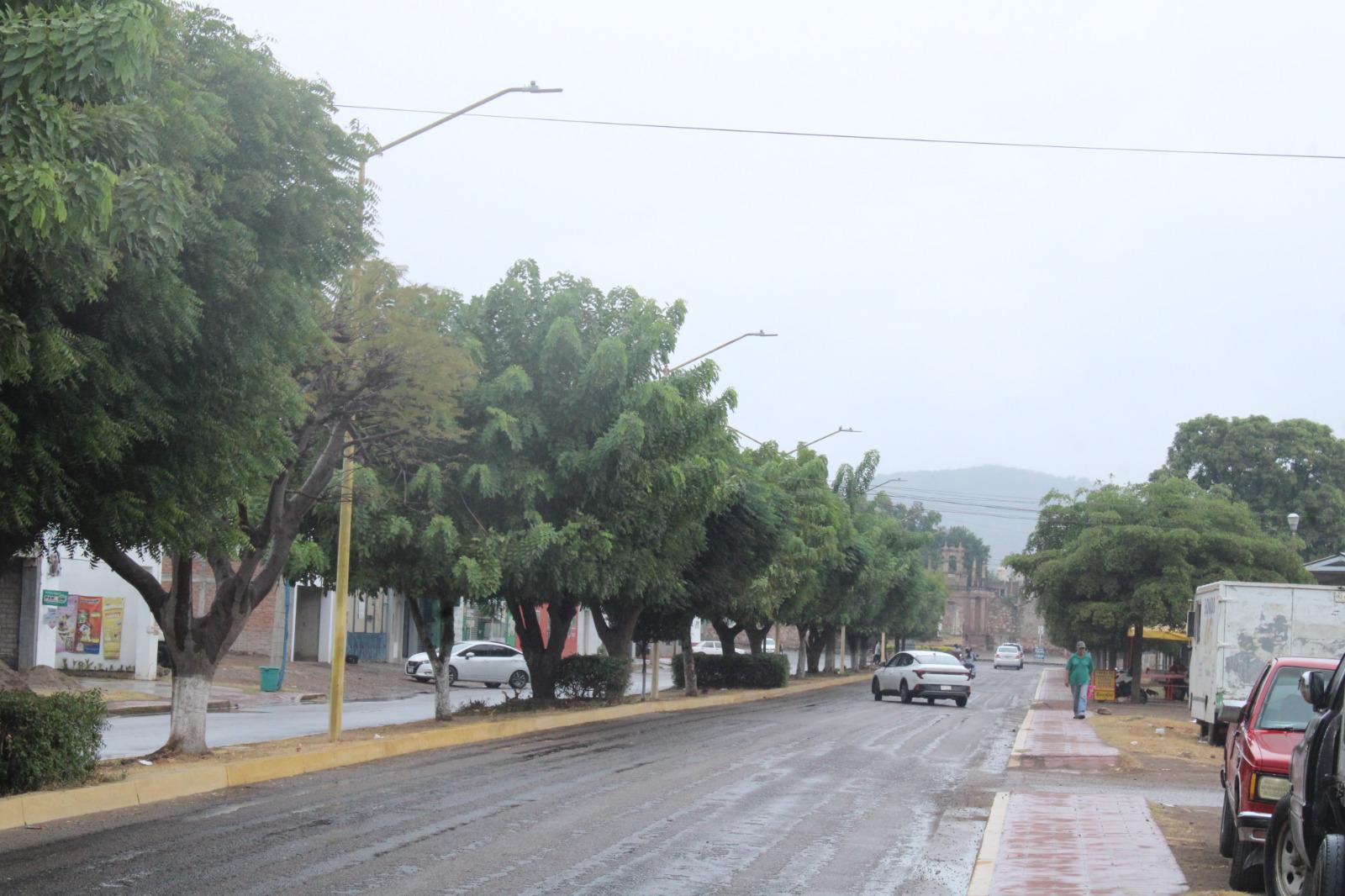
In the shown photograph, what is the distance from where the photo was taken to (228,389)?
1224 cm

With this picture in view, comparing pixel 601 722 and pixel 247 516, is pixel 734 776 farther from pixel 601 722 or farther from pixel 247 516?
pixel 601 722

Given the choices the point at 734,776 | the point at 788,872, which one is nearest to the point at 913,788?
the point at 734,776

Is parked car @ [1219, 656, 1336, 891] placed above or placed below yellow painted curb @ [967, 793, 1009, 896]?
above

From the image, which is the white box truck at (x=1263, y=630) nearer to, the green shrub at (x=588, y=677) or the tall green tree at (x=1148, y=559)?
the green shrub at (x=588, y=677)

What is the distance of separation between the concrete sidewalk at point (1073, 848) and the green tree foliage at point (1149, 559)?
25.2 meters

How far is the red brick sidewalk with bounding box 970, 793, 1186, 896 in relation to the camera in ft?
30.8

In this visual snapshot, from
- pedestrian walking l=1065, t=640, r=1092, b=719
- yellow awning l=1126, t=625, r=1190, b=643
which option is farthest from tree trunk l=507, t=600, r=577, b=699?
yellow awning l=1126, t=625, r=1190, b=643

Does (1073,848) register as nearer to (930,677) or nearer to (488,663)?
(930,677)

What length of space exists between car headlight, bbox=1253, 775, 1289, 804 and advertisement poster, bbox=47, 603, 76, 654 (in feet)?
109

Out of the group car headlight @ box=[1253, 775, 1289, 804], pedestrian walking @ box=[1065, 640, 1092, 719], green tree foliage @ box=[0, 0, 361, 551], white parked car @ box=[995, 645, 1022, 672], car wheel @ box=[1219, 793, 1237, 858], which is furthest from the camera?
white parked car @ box=[995, 645, 1022, 672]

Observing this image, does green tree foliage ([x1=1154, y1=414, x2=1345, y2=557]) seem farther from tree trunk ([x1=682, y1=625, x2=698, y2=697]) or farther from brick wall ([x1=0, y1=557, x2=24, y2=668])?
brick wall ([x1=0, y1=557, x2=24, y2=668])

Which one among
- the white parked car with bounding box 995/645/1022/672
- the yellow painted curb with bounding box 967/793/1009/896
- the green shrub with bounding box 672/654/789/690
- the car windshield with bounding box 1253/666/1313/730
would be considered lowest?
the white parked car with bounding box 995/645/1022/672

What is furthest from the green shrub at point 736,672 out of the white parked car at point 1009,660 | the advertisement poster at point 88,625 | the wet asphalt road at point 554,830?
the white parked car at point 1009,660

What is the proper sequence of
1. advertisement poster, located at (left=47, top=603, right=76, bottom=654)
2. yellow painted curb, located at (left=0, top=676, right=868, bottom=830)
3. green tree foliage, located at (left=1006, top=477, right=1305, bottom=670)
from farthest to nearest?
green tree foliage, located at (left=1006, top=477, right=1305, bottom=670) < advertisement poster, located at (left=47, top=603, right=76, bottom=654) < yellow painted curb, located at (left=0, top=676, right=868, bottom=830)
